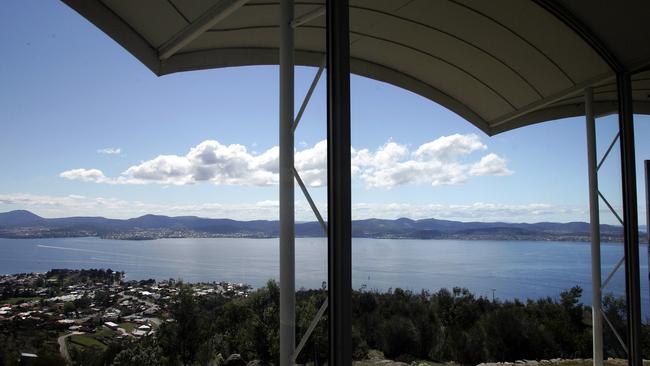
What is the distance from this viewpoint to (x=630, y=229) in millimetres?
4105

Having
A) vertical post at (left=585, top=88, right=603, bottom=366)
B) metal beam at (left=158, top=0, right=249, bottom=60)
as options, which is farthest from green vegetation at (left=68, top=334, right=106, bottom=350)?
vertical post at (left=585, top=88, right=603, bottom=366)

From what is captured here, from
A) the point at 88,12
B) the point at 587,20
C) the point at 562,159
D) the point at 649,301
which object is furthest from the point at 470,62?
the point at 562,159

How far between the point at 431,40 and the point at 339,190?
2.81 meters

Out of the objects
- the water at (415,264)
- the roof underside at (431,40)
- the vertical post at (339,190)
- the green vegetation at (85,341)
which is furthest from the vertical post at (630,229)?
the green vegetation at (85,341)

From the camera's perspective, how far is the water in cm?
628

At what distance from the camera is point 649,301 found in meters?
6.83

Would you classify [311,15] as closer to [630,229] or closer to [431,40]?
[431,40]

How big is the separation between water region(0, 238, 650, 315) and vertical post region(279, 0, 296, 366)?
2.40 m

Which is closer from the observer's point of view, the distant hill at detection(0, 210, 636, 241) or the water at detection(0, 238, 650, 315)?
the distant hill at detection(0, 210, 636, 241)

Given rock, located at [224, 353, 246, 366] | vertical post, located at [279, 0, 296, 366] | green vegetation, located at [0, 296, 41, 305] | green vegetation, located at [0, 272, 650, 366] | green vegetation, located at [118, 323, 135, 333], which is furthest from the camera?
rock, located at [224, 353, 246, 366]

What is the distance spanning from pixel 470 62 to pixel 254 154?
727 cm

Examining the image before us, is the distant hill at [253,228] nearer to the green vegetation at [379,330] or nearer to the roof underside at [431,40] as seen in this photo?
the green vegetation at [379,330]

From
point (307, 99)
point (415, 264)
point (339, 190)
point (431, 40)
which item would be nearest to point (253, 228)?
point (431, 40)

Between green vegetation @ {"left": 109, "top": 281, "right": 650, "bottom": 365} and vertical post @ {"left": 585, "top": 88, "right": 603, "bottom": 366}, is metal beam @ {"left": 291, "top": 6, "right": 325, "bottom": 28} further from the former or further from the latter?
green vegetation @ {"left": 109, "top": 281, "right": 650, "bottom": 365}
